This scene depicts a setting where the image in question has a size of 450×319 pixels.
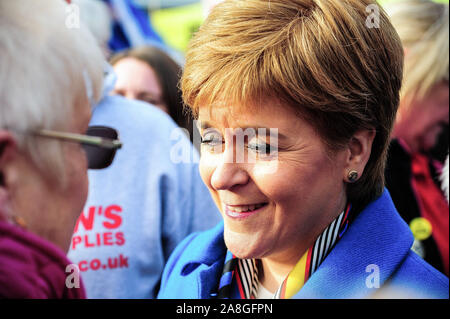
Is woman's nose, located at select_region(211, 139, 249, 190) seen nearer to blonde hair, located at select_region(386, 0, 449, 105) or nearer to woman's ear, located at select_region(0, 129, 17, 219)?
woman's ear, located at select_region(0, 129, 17, 219)

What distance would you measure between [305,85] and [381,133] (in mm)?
345

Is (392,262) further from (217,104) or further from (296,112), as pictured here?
(217,104)

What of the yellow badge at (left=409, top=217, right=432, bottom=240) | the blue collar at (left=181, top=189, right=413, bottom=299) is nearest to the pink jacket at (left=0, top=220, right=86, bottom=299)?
the blue collar at (left=181, top=189, right=413, bottom=299)

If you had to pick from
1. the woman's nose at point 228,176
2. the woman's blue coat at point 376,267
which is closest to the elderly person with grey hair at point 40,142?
the woman's nose at point 228,176

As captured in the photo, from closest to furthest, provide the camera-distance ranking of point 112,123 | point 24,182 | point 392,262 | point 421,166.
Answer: point 24,182
point 392,262
point 112,123
point 421,166

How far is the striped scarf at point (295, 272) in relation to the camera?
1.61 meters

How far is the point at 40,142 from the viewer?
1166 millimetres

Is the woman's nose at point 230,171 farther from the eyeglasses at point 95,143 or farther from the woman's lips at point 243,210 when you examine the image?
the eyeglasses at point 95,143

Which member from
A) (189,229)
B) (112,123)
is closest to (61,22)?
(112,123)

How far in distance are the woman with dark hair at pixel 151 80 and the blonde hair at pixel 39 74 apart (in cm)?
215

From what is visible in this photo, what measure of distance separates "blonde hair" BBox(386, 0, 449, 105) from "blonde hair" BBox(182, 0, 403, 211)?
1066 millimetres

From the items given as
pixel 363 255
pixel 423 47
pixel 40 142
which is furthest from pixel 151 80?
pixel 40 142

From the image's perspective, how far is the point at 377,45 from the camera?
1.53 metres

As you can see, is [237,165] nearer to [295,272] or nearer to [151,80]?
[295,272]
